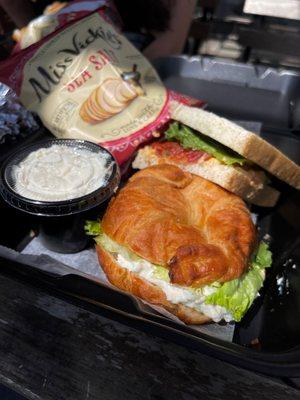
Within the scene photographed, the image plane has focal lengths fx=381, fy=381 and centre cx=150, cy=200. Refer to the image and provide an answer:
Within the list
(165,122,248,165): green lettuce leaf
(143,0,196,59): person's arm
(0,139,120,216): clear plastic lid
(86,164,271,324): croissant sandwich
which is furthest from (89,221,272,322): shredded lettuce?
(143,0,196,59): person's arm

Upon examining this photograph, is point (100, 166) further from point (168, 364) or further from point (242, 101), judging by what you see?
point (242, 101)

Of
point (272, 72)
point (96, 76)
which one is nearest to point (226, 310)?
point (96, 76)

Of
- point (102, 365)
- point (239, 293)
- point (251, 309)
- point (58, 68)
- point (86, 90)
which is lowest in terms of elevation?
point (251, 309)

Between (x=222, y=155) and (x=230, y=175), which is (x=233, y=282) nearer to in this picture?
(x=230, y=175)

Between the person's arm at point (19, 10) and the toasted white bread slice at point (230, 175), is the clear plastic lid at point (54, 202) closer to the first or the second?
the toasted white bread slice at point (230, 175)

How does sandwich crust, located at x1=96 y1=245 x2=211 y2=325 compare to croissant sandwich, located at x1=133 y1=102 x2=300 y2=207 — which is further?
croissant sandwich, located at x1=133 y1=102 x2=300 y2=207

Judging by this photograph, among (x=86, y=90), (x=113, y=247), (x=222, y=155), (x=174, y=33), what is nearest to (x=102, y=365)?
(x=113, y=247)

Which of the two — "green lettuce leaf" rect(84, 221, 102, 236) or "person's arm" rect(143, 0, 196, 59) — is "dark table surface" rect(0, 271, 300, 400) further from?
"person's arm" rect(143, 0, 196, 59)
